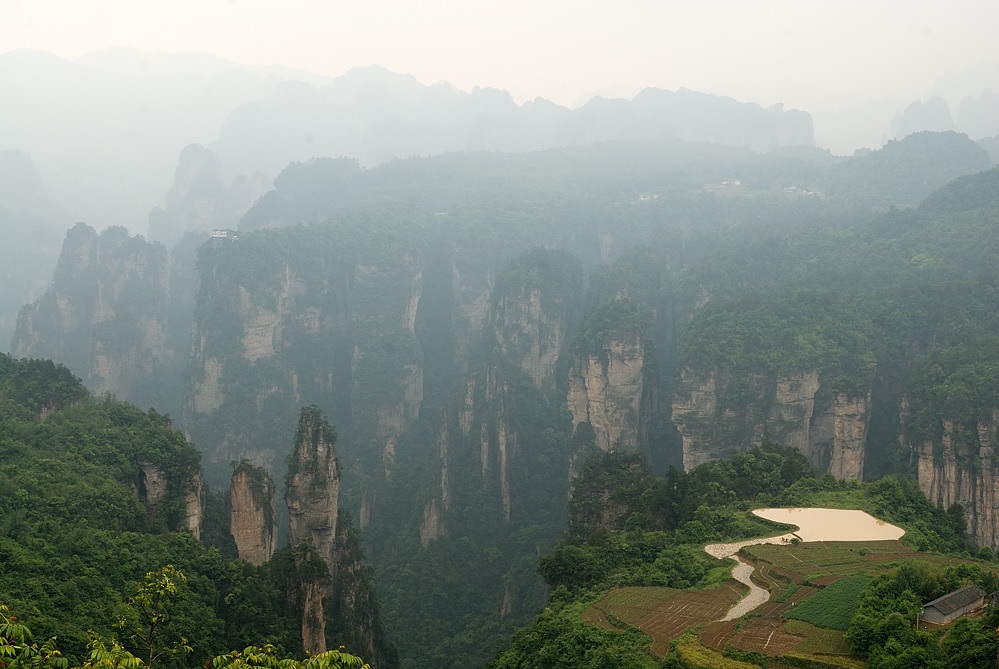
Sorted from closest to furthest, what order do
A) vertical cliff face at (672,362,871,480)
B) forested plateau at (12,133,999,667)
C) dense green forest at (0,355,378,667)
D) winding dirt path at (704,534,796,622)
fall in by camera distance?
dense green forest at (0,355,378,667)
winding dirt path at (704,534,796,622)
vertical cliff face at (672,362,871,480)
forested plateau at (12,133,999,667)

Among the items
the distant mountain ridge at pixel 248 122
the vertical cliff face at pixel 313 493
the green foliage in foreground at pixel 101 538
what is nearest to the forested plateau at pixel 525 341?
the vertical cliff face at pixel 313 493

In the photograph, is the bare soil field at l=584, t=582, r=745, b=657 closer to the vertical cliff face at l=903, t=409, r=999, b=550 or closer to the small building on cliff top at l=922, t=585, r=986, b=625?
the small building on cliff top at l=922, t=585, r=986, b=625

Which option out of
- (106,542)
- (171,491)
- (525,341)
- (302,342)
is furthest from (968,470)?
(302,342)

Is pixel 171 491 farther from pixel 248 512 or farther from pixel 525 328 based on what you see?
pixel 525 328

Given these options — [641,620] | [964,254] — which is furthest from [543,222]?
[641,620]

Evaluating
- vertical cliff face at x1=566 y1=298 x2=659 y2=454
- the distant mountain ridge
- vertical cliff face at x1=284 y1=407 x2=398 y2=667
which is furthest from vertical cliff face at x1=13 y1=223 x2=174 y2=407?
the distant mountain ridge

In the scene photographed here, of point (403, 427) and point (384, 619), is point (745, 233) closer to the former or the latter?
point (403, 427)
